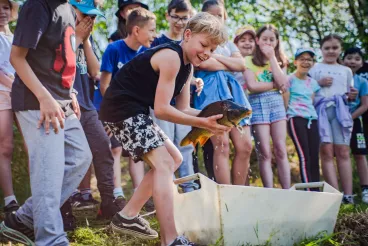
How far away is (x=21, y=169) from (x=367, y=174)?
421cm

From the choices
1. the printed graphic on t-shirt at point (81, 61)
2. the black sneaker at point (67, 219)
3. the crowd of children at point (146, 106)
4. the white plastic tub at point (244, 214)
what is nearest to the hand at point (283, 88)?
the crowd of children at point (146, 106)

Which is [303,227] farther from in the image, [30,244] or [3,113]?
[3,113]

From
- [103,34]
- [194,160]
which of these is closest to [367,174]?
[194,160]

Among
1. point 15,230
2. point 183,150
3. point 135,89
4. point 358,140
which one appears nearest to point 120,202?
point 183,150

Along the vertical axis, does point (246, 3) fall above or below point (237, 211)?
above

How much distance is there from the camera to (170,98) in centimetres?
341

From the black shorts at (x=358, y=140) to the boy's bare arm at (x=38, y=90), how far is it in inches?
174

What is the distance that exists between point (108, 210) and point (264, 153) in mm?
1852

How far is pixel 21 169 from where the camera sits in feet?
21.0

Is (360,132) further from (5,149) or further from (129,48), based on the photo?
(5,149)

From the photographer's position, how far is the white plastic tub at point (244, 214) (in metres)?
3.33

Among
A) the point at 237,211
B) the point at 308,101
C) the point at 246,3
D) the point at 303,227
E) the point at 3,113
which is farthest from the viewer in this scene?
the point at 246,3

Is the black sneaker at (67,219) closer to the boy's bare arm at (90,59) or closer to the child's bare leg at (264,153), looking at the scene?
the boy's bare arm at (90,59)

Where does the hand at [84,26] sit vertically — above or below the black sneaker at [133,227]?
above
